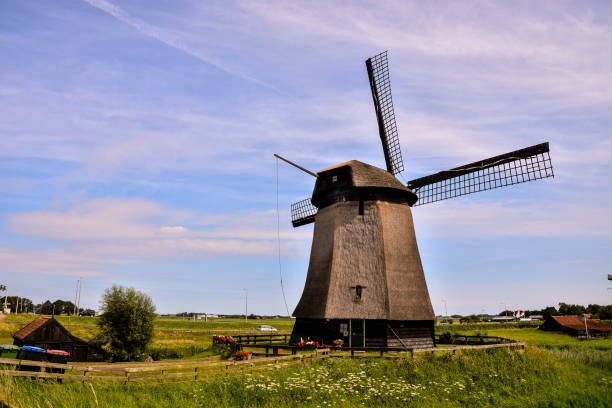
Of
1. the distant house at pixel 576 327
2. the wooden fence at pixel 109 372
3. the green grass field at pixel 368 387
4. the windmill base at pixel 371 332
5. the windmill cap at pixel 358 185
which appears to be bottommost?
the distant house at pixel 576 327

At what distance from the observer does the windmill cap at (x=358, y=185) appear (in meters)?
23.5

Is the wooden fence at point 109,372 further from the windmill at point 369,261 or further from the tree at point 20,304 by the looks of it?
the tree at point 20,304

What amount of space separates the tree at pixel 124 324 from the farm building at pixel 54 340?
1091 mm

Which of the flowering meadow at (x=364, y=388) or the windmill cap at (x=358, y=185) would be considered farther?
the windmill cap at (x=358, y=185)

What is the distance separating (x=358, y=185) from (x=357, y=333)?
7734 mm

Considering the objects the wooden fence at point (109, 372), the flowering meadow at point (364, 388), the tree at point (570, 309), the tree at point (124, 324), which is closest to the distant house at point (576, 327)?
the tree at point (570, 309)

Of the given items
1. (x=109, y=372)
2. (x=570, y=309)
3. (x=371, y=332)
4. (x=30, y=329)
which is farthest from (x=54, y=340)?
(x=570, y=309)

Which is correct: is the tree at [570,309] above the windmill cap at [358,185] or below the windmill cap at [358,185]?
below

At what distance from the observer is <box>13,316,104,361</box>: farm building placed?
91.6 feet

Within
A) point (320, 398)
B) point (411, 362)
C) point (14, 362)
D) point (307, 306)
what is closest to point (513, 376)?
point (411, 362)

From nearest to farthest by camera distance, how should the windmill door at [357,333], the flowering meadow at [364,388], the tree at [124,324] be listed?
1. the flowering meadow at [364,388]
2. the windmill door at [357,333]
3. the tree at [124,324]

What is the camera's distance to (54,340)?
94.5 feet

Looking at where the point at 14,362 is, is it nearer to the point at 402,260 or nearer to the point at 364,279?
the point at 364,279

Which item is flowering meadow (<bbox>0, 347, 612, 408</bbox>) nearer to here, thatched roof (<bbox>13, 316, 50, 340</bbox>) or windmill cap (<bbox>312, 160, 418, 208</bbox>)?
windmill cap (<bbox>312, 160, 418, 208</bbox>)
